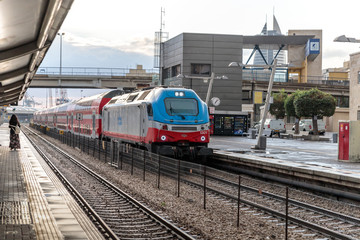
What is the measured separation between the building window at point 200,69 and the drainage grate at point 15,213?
52.9 m

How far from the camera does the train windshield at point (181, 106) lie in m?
20.1

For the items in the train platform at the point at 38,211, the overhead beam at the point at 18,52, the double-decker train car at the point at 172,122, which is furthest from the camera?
the double-decker train car at the point at 172,122

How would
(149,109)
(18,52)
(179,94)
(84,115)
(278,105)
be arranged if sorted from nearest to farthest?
(18,52), (149,109), (179,94), (84,115), (278,105)

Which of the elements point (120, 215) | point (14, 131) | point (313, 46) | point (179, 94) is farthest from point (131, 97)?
point (313, 46)

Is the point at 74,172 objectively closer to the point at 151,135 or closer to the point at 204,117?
the point at 151,135

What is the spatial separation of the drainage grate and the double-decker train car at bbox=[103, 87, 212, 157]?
832 centimetres

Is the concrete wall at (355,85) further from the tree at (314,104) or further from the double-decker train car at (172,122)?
the double-decker train car at (172,122)

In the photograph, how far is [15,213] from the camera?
10609 millimetres

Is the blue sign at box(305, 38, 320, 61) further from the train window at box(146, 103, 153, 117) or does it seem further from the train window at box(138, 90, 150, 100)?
the train window at box(146, 103, 153, 117)

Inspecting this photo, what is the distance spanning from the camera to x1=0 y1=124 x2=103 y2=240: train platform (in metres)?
8.97

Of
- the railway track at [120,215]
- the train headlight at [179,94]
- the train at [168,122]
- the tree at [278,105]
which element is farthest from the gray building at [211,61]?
the railway track at [120,215]

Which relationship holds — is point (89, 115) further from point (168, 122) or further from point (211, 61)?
point (211, 61)

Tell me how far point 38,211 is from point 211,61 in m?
54.5

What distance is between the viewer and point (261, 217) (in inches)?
441
